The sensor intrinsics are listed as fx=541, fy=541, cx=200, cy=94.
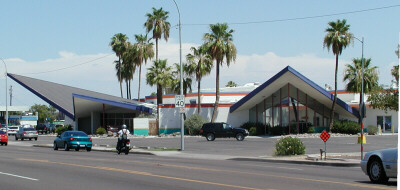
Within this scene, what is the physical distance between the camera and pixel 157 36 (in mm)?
72250

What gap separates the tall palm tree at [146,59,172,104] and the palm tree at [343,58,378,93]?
71.7ft

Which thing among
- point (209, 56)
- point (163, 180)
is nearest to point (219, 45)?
point (209, 56)

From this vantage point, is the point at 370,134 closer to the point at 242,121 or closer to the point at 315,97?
the point at 315,97

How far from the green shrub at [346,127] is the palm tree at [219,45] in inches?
538

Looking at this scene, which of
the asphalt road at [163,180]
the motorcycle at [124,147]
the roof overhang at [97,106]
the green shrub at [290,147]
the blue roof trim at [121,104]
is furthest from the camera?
the roof overhang at [97,106]

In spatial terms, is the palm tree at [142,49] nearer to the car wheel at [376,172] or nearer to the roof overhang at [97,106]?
the roof overhang at [97,106]

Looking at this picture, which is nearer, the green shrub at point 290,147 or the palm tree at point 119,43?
the green shrub at point 290,147

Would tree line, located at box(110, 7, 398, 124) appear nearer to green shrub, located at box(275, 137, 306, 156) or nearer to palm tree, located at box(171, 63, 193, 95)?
palm tree, located at box(171, 63, 193, 95)

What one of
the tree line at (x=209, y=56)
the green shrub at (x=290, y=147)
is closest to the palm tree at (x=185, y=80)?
the tree line at (x=209, y=56)

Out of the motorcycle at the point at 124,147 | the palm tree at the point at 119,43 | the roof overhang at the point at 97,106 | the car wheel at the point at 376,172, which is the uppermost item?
the palm tree at the point at 119,43

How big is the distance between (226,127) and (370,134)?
20031 millimetres

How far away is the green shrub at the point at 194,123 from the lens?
62.7 metres

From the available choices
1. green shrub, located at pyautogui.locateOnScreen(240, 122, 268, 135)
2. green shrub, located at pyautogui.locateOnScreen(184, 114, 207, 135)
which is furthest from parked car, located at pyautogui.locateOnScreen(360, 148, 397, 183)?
green shrub, located at pyautogui.locateOnScreen(184, 114, 207, 135)

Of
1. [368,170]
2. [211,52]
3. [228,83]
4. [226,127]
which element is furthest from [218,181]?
[228,83]
